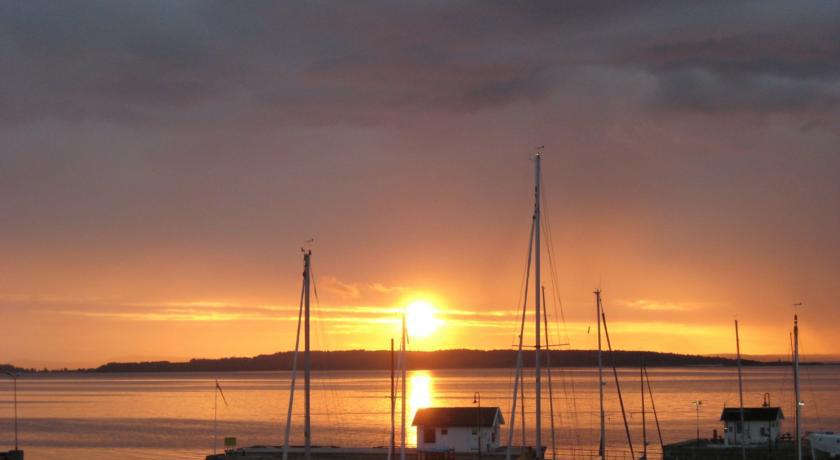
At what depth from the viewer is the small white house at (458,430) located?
7350cm

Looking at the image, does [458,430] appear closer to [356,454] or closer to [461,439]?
[461,439]

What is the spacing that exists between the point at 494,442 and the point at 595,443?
52.1 metres

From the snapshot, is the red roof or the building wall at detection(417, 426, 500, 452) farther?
the building wall at detection(417, 426, 500, 452)

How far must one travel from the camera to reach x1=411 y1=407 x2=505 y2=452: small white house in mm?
73500

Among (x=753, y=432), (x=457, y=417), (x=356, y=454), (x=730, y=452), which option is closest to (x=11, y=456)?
(x=356, y=454)

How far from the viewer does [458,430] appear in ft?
242

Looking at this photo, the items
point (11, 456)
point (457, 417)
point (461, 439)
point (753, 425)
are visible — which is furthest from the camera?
point (753, 425)

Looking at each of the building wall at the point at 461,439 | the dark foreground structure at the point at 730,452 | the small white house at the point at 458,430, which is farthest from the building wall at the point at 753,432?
the building wall at the point at 461,439

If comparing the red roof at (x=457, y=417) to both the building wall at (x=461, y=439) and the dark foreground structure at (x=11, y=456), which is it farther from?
the dark foreground structure at (x=11, y=456)

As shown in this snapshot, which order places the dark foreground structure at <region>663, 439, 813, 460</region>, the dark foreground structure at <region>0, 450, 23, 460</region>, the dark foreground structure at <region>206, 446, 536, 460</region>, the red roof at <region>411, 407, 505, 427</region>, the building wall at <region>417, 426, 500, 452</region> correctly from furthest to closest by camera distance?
the dark foreground structure at <region>663, 439, 813, 460</region>
the dark foreground structure at <region>0, 450, 23, 460</region>
the building wall at <region>417, 426, 500, 452</region>
the red roof at <region>411, 407, 505, 427</region>
the dark foreground structure at <region>206, 446, 536, 460</region>

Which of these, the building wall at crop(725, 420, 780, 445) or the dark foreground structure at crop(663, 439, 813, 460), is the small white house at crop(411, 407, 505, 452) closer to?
the dark foreground structure at crop(663, 439, 813, 460)

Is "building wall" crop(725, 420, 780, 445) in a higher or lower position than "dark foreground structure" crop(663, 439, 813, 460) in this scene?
higher

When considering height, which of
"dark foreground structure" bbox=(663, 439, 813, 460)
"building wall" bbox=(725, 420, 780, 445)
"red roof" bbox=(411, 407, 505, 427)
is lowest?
"dark foreground structure" bbox=(663, 439, 813, 460)

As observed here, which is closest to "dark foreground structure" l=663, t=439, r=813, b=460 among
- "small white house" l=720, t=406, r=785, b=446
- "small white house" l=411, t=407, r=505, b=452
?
"small white house" l=720, t=406, r=785, b=446
